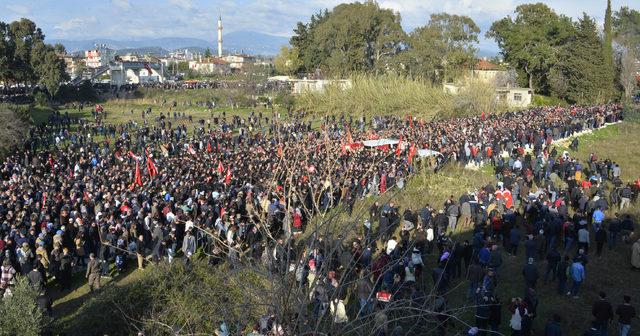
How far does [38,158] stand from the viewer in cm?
2220

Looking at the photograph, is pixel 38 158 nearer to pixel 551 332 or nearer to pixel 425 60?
pixel 551 332

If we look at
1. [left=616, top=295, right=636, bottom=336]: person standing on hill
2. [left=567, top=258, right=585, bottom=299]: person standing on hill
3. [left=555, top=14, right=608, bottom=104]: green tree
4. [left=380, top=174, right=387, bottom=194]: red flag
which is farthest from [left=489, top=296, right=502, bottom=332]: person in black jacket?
[left=555, top=14, right=608, bottom=104]: green tree

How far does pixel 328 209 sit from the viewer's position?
1427cm

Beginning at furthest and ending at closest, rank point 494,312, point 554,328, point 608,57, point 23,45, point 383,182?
point 23,45 → point 608,57 → point 383,182 → point 494,312 → point 554,328

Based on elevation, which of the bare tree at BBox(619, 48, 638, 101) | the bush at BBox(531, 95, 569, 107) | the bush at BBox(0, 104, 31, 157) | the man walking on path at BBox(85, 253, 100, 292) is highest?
the bare tree at BBox(619, 48, 638, 101)

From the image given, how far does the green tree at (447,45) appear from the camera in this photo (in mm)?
49188

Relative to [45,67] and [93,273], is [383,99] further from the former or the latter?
[93,273]

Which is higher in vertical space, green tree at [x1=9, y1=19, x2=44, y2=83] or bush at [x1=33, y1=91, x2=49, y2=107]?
green tree at [x1=9, y1=19, x2=44, y2=83]

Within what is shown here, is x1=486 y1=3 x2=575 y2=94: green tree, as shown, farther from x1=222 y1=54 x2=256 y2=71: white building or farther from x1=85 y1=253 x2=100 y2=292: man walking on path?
x1=222 y1=54 x2=256 y2=71: white building

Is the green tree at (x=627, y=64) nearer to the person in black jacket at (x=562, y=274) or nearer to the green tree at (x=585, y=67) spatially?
the green tree at (x=585, y=67)

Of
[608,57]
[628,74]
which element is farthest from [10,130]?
[628,74]

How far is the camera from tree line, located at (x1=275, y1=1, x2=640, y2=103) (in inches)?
1767

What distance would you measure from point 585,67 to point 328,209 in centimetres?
3775

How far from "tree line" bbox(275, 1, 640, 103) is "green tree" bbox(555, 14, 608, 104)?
74mm
